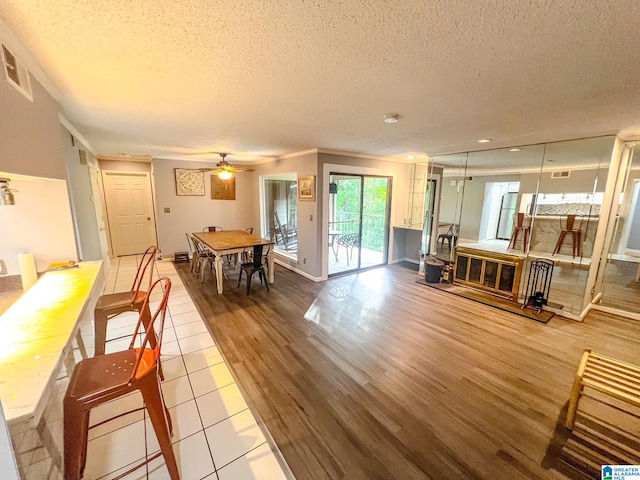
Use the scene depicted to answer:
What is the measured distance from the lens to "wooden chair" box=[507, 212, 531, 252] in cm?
373

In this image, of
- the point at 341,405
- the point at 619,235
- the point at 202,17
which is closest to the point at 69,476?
the point at 341,405

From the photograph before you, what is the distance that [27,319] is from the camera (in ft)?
4.46

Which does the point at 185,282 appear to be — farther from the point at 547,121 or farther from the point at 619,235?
the point at 619,235

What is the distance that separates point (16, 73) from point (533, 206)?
5.30 metres

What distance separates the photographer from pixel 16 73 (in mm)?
1395

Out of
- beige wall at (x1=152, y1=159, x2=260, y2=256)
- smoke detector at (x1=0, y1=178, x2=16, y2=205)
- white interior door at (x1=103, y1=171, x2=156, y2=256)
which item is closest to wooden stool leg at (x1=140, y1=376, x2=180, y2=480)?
smoke detector at (x1=0, y1=178, x2=16, y2=205)

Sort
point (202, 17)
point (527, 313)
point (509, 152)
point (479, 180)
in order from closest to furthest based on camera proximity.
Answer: point (202, 17) → point (527, 313) → point (509, 152) → point (479, 180)

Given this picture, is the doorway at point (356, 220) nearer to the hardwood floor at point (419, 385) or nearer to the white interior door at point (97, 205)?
the hardwood floor at point (419, 385)

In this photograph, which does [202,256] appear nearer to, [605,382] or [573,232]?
[605,382]

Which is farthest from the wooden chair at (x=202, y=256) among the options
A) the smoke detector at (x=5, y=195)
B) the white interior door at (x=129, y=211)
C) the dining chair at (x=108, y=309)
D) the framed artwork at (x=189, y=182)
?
the smoke detector at (x=5, y=195)

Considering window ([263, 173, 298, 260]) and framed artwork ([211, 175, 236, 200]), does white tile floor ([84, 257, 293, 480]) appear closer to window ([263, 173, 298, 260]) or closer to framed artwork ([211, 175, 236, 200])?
window ([263, 173, 298, 260])

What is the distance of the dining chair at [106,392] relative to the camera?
1134 millimetres

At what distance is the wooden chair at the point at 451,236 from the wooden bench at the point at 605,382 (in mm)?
2843

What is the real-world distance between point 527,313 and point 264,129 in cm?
414
